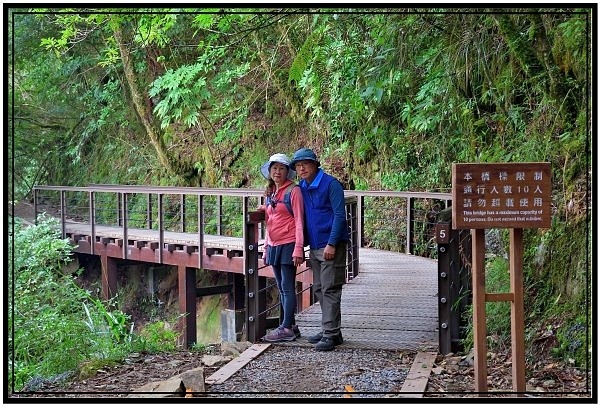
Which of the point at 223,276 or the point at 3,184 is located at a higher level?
the point at 3,184

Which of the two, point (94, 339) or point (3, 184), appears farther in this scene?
point (94, 339)

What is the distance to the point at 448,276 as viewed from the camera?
4.50 m

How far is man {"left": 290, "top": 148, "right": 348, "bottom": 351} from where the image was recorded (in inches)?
175

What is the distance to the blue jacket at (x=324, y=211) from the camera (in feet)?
14.6

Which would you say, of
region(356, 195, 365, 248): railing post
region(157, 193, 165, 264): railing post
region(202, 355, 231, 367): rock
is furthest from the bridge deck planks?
region(157, 193, 165, 264): railing post

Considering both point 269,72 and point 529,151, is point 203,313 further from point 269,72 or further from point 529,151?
point 529,151

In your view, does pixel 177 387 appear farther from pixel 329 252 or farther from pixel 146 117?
pixel 146 117

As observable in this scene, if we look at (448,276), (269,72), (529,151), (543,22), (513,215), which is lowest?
(448,276)

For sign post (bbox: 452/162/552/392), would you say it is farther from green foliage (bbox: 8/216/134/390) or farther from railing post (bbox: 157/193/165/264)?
railing post (bbox: 157/193/165/264)

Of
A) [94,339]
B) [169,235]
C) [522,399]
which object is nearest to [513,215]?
[522,399]

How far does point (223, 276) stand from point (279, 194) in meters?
9.60

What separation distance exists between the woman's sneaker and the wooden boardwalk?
6cm

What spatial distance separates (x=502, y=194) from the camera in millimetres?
3359

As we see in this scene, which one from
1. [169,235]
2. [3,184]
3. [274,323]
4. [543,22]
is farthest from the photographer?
[169,235]
